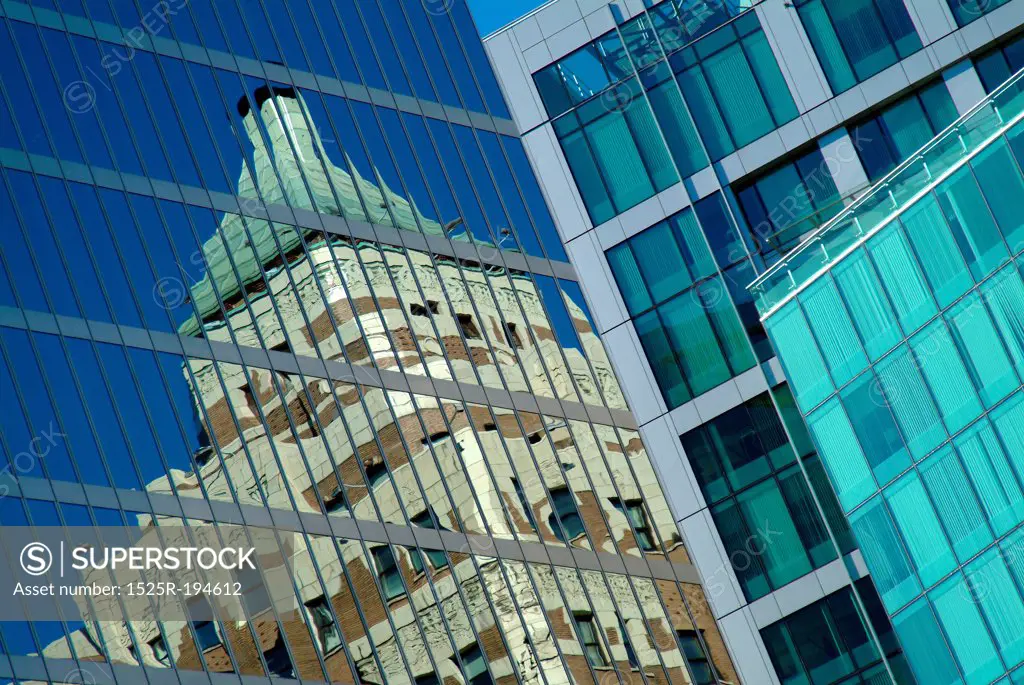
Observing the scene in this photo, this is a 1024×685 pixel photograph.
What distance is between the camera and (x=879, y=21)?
4581cm

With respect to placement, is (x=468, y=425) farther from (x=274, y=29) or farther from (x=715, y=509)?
(x=274, y=29)

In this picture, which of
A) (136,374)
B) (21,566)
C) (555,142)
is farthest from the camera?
(555,142)

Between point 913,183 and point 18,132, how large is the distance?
20.4 meters

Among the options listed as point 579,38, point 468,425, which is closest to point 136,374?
point 468,425

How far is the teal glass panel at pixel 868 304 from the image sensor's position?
36125mm

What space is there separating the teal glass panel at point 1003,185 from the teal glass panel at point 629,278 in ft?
43.8

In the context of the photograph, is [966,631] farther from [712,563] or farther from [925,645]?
[712,563]

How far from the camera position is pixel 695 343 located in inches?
1779

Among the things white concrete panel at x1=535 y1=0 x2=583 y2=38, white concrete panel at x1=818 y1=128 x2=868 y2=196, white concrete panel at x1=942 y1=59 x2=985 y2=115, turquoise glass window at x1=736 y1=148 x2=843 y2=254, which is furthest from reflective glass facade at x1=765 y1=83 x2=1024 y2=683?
white concrete panel at x1=535 y1=0 x2=583 y2=38

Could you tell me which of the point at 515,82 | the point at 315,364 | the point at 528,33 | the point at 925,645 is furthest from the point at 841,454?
the point at 528,33

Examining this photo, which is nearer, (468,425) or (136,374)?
(136,374)

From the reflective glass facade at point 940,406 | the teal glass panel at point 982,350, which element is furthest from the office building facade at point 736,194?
the teal glass panel at point 982,350

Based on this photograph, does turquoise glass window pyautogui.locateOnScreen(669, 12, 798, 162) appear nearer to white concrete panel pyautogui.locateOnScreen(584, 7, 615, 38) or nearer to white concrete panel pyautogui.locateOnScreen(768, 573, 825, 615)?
white concrete panel pyautogui.locateOnScreen(584, 7, 615, 38)

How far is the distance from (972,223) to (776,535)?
1212 cm
